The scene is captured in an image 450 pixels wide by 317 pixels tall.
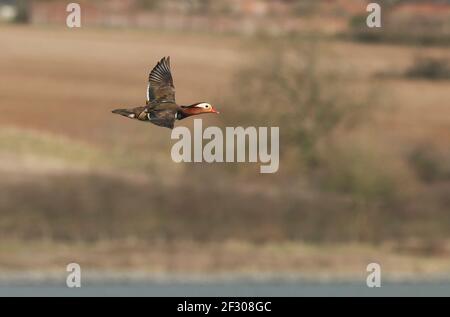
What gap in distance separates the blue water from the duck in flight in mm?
26427

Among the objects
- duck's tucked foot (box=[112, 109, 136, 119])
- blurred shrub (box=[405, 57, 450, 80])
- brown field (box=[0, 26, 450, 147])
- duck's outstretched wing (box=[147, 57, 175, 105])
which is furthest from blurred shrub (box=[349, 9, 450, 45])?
duck's tucked foot (box=[112, 109, 136, 119])

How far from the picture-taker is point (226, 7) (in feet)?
238

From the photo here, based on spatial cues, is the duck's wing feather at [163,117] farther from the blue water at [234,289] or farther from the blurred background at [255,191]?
the blurred background at [255,191]

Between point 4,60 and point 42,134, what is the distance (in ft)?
52.5

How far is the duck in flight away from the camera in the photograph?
50.0ft

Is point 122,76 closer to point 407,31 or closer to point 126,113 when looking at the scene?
point 407,31

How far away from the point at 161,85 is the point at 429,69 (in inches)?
2077

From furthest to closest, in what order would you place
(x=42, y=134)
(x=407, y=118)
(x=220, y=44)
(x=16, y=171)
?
(x=220, y=44) → (x=407, y=118) → (x=42, y=134) → (x=16, y=171)

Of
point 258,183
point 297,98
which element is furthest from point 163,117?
point 258,183

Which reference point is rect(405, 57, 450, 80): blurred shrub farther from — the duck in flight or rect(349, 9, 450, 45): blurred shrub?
the duck in flight

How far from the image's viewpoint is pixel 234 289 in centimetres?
4616

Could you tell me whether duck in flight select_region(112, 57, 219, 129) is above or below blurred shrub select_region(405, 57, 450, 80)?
below
